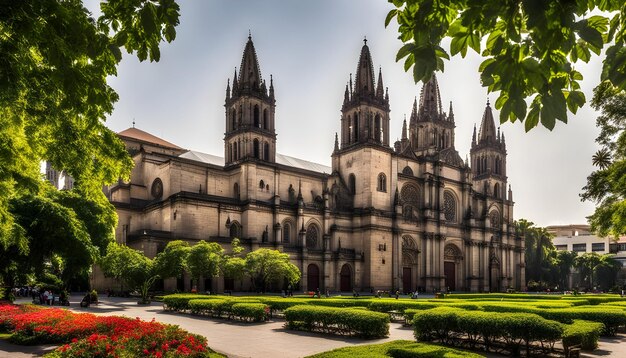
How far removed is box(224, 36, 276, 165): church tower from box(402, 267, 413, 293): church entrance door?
68.2 ft

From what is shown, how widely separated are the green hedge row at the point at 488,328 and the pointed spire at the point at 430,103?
56631 millimetres

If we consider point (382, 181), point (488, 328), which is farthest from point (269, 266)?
point (488, 328)

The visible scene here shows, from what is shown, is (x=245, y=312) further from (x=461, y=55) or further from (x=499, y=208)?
(x=499, y=208)

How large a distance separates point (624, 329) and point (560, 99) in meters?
22.7

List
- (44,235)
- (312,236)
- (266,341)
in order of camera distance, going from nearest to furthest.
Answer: (266,341) < (44,235) < (312,236)

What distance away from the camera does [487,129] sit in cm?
8131

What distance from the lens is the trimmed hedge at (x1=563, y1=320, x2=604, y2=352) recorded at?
14.4m

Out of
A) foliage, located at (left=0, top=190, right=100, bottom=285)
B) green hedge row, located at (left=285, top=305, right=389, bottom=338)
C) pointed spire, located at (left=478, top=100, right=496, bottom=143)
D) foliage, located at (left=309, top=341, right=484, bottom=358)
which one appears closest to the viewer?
foliage, located at (left=309, top=341, right=484, bottom=358)

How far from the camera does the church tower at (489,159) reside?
259 ft

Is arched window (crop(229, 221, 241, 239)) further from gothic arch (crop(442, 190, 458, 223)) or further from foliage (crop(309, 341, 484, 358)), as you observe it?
foliage (crop(309, 341, 484, 358))

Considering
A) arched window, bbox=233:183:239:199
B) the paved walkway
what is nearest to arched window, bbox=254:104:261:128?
arched window, bbox=233:183:239:199

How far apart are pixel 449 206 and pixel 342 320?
172ft

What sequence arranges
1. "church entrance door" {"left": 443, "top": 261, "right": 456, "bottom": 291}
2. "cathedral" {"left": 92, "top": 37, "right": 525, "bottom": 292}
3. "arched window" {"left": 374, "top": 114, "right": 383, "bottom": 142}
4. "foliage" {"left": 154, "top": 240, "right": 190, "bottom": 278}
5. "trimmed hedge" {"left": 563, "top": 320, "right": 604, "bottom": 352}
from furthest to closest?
"church entrance door" {"left": 443, "top": 261, "right": 456, "bottom": 291} → "arched window" {"left": 374, "top": 114, "right": 383, "bottom": 142} → "cathedral" {"left": 92, "top": 37, "right": 525, "bottom": 292} → "foliage" {"left": 154, "top": 240, "right": 190, "bottom": 278} → "trimmed hedge" {"left": 563, "top": 320, "right": 604, "bottom": 352}

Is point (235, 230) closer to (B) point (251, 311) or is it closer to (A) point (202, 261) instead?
(A) point (202, 261)
